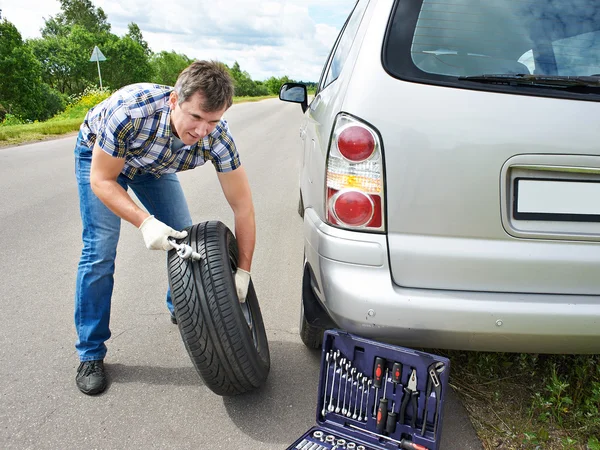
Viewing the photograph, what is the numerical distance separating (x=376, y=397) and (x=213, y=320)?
75cm

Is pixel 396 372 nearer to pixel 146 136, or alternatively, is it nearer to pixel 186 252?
pixel 186 252

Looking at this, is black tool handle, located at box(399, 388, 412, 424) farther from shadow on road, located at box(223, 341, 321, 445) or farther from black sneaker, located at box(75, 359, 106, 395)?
black sneaker, located at box(75, 359, 106, 395)

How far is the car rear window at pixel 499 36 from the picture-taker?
5.81ft

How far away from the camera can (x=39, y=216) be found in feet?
17.9

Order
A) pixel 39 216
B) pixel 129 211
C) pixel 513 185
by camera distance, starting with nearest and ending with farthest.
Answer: pixel 513 185 < pixel 129 211 < pixel 39 216

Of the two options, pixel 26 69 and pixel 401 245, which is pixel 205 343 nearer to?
pixel 401 245

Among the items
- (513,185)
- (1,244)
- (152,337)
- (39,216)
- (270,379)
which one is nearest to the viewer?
(513,185)

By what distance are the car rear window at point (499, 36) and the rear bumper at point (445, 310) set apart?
0.70 metres

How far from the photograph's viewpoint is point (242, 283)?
2.45 metres

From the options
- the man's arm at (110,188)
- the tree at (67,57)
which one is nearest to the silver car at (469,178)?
the man's arm at (110,188)

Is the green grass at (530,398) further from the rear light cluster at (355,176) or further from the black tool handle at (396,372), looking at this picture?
the rear light cluster at (355,176)

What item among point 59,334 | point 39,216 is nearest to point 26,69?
point 39,216

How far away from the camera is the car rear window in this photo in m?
1.77

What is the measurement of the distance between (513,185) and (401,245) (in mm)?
436
